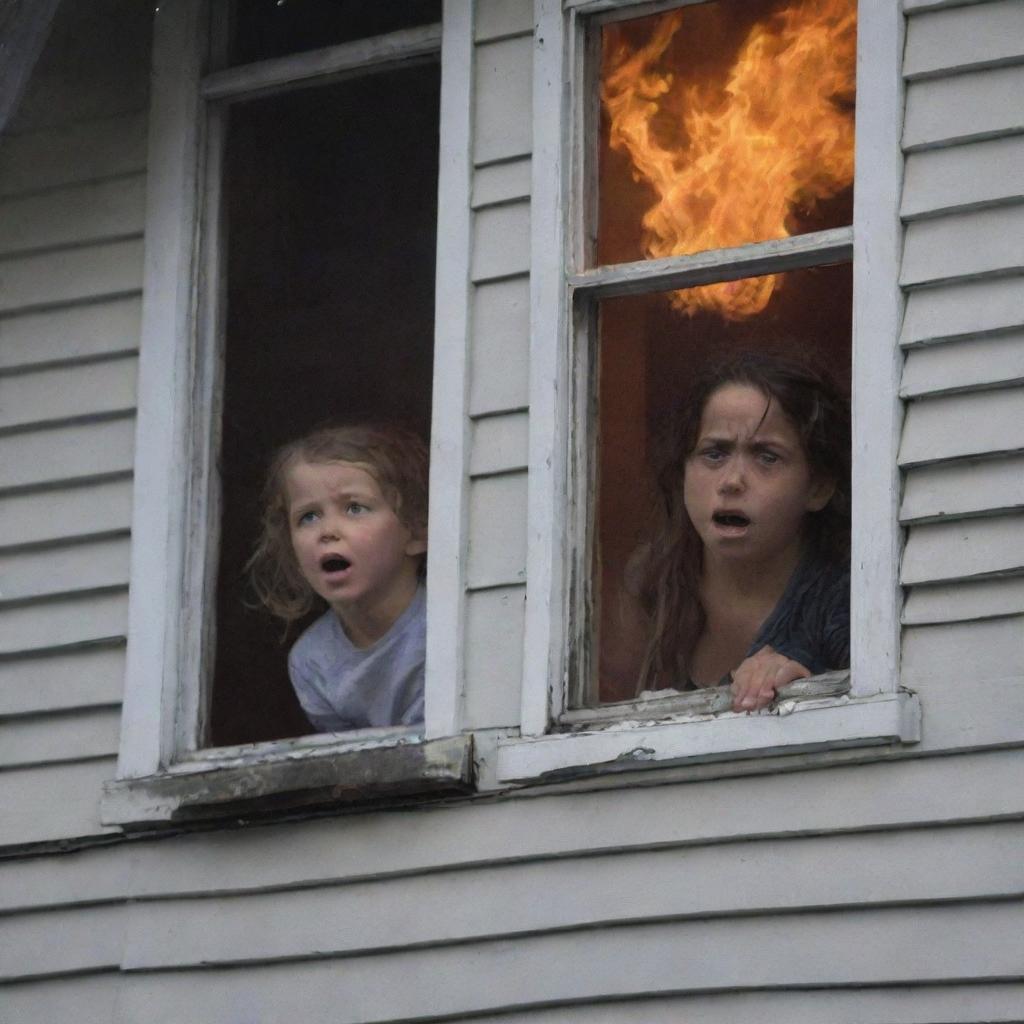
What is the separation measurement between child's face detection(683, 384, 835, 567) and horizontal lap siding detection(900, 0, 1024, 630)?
419 mm

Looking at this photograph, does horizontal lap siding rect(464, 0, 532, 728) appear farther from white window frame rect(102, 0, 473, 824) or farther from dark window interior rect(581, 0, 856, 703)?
dark window interior rect(581, 0, 856, 703)

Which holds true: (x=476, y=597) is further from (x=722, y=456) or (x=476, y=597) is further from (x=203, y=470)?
(x=203, y=470)

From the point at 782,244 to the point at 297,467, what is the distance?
1536mm

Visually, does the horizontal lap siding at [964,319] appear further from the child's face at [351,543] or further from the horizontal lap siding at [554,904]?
the child's face at [351,543]

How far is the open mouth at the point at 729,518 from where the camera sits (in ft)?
23.0

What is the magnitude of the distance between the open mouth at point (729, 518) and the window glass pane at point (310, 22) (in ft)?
5.86

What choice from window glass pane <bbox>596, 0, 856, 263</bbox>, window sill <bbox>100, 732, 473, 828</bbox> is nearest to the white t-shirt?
window sill <bbox>100, 732, 473, 828</bbox>

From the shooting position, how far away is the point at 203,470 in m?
7.68

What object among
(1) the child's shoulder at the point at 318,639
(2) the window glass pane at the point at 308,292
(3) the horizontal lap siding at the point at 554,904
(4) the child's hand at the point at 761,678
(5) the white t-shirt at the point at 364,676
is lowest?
(3) the horizontal lap siding at the point at 554,904

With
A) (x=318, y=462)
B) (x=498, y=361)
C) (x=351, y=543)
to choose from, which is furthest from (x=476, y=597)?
(x=318, y=462)

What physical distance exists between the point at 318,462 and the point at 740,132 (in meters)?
Answer: 1.46

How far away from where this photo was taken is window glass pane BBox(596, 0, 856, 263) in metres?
7.15

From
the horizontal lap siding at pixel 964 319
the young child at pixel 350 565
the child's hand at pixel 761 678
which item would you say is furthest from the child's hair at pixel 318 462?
the horizontal lap siding at pixel 964 319

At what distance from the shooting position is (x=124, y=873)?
726cm
